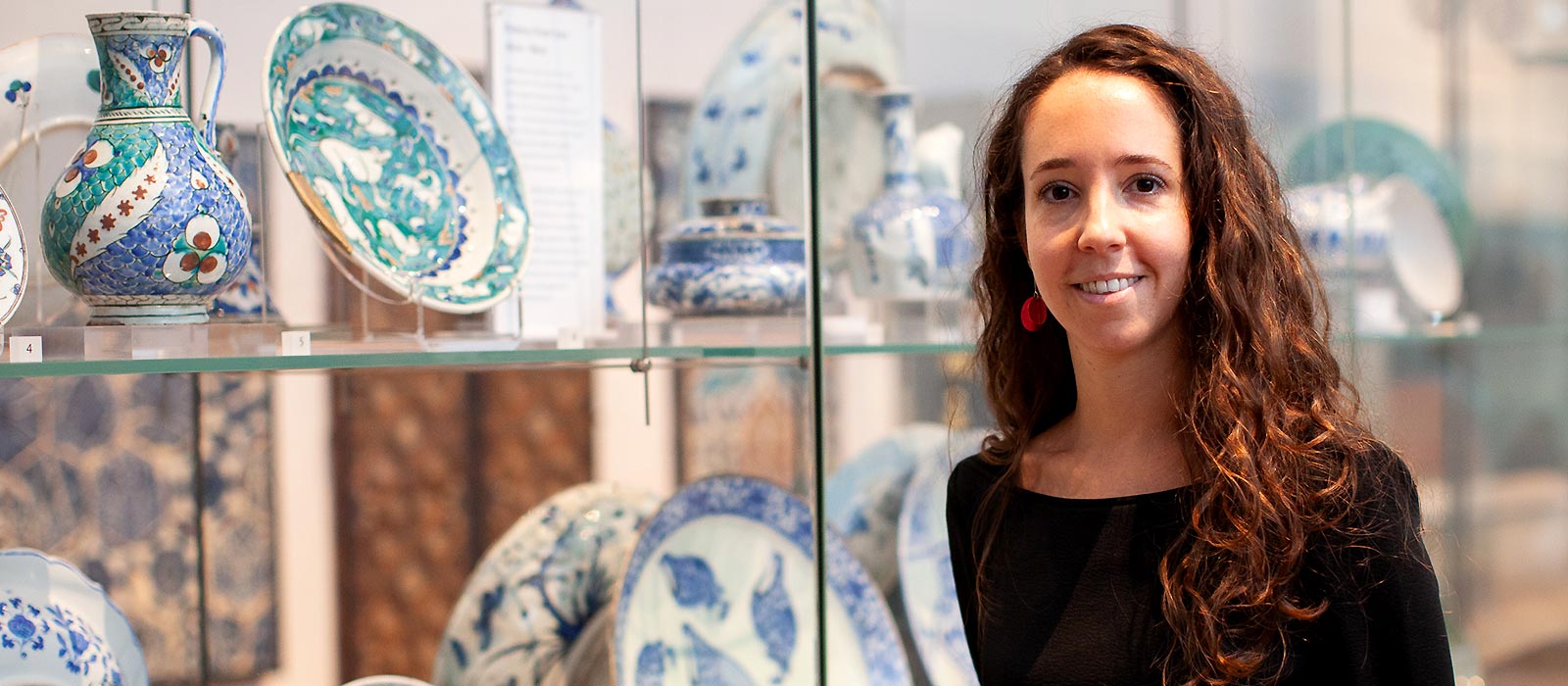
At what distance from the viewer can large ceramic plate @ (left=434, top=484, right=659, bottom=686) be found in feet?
3.69

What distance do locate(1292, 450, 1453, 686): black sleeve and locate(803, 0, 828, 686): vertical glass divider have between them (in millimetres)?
430

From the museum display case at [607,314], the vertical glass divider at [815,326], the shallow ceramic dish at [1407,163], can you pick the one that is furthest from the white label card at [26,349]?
the shallow ceramic dish at [1407,163]

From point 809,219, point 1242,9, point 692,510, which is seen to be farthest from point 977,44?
point 692,510

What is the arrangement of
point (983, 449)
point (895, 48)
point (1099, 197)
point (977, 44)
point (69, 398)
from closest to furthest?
point (1099, 197), point (983, 449), point (69, 398), point (895, 48), point (977, 44)

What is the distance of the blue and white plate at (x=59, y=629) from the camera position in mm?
898

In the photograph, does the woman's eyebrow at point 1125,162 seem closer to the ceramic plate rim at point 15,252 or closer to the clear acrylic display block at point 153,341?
the clear acrylic display block at point 153,341

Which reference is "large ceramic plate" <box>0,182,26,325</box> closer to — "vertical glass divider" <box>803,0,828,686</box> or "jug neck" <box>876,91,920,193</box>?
"vertical glass divider" <box>803,0,828,686</box>

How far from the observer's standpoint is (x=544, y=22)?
115 cm

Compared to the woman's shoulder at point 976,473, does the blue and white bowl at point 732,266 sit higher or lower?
higher

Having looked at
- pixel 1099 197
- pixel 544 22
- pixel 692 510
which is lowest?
pixel 692 510

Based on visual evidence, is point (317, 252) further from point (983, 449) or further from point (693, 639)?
point (983, 449)

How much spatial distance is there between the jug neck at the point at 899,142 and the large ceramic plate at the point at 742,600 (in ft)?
1.14

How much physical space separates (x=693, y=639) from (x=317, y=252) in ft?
2.58

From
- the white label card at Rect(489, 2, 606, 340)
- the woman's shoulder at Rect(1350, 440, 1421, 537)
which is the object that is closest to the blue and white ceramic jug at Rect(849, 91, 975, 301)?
the white label card at Rect(489, 2, 606, 340)
